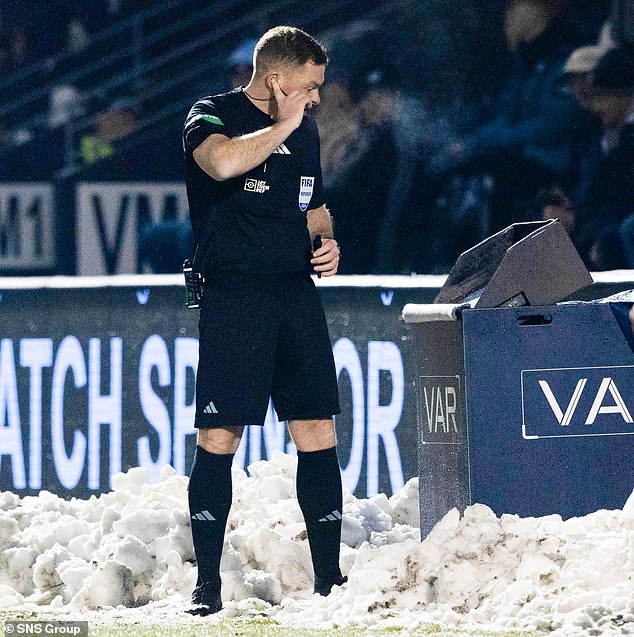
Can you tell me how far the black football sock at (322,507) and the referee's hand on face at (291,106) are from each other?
985 millimetres

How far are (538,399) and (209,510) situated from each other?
39.5 inches

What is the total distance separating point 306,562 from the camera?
4.69 m

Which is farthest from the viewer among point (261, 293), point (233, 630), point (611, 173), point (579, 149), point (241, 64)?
point (241, 64)

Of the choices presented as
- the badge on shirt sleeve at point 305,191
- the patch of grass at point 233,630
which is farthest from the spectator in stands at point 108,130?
the patch of grass at point 233,630

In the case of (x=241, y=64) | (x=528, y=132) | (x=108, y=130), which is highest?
(x=241, y=64)

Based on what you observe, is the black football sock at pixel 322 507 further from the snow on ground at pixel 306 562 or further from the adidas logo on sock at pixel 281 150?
the adidas logo on sock at pixel 281 150

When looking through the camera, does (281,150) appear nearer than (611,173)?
Yes

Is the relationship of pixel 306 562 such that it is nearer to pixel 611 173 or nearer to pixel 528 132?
pixel 611 173

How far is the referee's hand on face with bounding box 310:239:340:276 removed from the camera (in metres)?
4.41

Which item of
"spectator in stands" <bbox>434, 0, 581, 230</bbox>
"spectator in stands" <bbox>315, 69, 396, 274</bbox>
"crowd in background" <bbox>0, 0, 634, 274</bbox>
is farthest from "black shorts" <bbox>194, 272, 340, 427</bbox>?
"spectator in stands" <bbox>434, 0, 581, 230</bbox>

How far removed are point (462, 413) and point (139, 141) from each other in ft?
21.9

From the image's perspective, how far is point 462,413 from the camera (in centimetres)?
445

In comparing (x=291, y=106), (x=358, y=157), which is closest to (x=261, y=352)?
(x=291, y=106)

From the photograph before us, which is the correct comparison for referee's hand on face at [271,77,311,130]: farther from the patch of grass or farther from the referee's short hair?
the patch of grass
